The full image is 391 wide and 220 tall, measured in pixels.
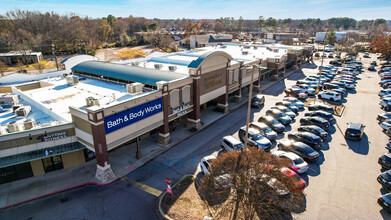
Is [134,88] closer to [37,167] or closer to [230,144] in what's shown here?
[37,167]

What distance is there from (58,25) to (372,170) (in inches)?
4257

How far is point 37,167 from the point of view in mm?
22844

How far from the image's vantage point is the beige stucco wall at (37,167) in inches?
889

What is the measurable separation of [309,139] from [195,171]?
45.4 feet

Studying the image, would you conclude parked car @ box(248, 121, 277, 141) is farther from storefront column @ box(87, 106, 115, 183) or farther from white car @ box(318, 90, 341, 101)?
white car @ box(318, 90, 341, 101)

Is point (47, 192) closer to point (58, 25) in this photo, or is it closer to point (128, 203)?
point (128, 203)

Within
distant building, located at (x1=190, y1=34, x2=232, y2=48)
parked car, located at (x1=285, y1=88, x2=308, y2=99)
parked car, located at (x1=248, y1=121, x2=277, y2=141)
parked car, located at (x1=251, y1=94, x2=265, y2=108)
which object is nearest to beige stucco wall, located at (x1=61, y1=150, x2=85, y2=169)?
parked car, located at (x1=248, y1=121, x2=277, y2=141)

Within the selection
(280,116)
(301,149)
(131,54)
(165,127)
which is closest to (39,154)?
(165,127)

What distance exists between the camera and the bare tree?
14867 mm

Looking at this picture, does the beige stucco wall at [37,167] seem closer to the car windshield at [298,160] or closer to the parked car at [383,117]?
the car windshield at [298,160]

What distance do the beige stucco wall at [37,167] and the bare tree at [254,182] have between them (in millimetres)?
16712

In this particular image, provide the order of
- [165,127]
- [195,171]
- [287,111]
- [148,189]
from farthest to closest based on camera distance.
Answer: [287,111] → [165,127] → [195,171] → [148,189]

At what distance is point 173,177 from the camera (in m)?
22.9

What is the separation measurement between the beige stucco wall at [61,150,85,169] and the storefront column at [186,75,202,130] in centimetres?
1395
